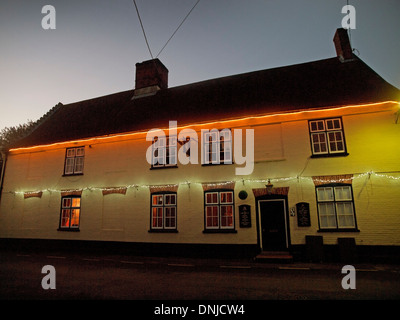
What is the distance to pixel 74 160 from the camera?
585 inches

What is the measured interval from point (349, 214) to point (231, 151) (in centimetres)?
560

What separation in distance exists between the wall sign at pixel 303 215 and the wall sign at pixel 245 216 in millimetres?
2092

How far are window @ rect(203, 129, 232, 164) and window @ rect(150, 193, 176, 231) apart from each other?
267 centimetres

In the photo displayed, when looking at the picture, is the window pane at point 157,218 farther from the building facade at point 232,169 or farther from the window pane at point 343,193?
the window pane at point 343,193

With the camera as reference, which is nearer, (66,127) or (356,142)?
(356,142)

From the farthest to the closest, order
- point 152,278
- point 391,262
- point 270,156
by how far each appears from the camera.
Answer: point 270,156 → point 391,262 → point 152,278

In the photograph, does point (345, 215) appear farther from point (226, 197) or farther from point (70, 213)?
point (70, 213)

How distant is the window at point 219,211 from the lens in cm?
1122

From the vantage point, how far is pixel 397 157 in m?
9.70

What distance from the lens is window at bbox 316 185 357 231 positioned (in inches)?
387

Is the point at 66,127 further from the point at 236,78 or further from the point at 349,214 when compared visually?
the point at 349,214

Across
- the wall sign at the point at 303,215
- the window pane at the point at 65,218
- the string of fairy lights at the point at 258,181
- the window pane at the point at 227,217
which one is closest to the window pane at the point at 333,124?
the string of fairy lights at the point at 258,181

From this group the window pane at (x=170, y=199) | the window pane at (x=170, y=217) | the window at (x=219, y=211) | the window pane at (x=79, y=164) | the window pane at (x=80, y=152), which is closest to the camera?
the window at (x=219, y=211)
